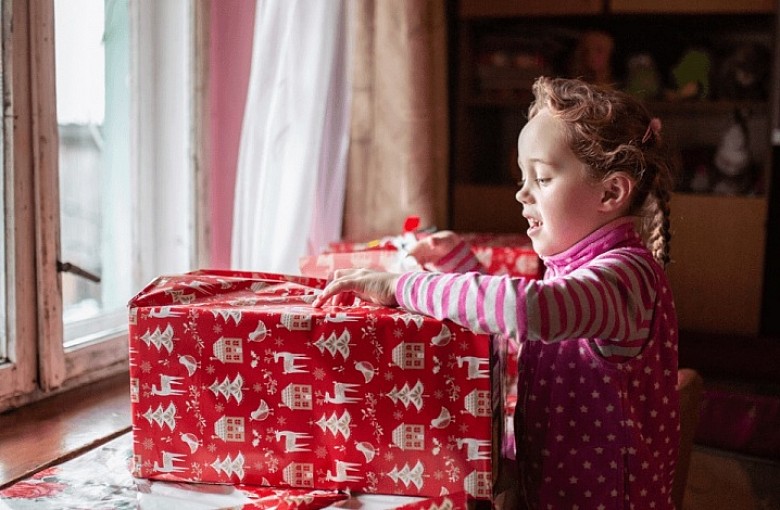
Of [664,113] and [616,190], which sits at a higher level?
[664,113]

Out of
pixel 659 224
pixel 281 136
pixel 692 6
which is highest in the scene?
pixel 692 6

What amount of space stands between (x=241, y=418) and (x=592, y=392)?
38cm

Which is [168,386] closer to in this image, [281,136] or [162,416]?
[162,416]

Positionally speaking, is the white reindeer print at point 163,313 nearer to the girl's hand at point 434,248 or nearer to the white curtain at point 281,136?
the girl's hand at point 434,248

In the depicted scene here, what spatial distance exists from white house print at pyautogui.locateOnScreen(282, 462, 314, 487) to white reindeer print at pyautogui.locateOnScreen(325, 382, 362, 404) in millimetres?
83

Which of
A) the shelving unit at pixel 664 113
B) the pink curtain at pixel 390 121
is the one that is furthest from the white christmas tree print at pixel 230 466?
the shelving unit at pixel 664 113

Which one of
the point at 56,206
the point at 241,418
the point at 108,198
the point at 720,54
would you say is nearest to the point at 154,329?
the point at 241,418

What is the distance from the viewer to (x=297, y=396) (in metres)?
0.93

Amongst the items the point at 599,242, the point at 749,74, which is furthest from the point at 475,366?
the point at 749,74

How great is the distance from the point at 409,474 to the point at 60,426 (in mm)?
620

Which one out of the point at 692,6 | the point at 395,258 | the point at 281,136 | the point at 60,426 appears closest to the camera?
the point at 60,426

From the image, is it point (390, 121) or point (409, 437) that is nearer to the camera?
point (409, 437)

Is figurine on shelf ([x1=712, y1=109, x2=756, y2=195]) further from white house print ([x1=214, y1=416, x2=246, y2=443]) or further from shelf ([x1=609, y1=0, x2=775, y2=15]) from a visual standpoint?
white house print ([x1=214, y1=416, x2=246, y2=443])

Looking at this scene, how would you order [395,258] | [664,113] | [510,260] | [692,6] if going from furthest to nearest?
1. [664,113]
2. [692,6]
3. [510,260]
4. [395,258]
